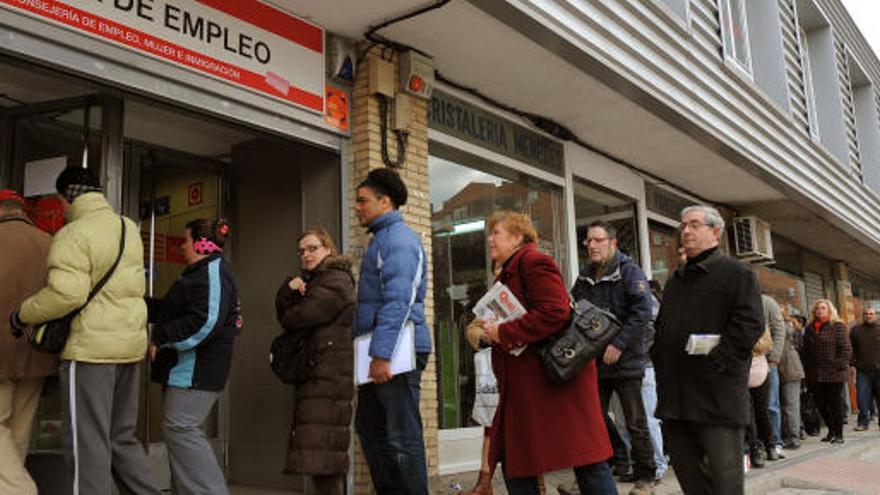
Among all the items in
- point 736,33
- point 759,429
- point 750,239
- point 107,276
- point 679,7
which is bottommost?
point 759,429

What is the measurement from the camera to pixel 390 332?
386 cm

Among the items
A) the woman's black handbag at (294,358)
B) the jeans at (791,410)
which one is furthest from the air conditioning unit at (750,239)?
the woman's black handbag at (294,358)

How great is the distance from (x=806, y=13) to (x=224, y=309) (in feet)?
45.0

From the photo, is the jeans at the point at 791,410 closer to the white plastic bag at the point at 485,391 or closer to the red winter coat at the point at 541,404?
the white plastic bag at the point at 485,391

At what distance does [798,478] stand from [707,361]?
3.87 meters

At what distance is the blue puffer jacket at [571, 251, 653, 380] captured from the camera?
5.74m

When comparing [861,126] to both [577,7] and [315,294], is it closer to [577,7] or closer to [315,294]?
[577,7]

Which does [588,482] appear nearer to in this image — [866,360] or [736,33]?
[736,33]

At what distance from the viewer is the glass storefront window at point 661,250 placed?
1156 centimetres

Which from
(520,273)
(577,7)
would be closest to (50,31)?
(520,273)

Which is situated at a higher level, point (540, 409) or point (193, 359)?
point (193, 359)

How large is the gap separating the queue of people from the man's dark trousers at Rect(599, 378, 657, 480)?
5.04ft

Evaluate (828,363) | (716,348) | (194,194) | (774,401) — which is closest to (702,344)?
(716,348)

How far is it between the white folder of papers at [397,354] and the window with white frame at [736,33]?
7764mm
